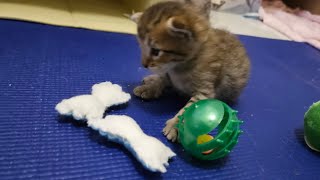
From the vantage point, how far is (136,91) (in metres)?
1.07

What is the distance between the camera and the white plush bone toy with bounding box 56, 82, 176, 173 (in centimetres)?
74

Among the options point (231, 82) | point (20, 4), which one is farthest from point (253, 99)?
point (20, 4)

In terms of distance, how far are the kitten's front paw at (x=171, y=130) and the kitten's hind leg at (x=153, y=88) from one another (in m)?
0.17

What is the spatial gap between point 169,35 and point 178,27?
3 cm

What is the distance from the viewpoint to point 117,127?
31.7 inches

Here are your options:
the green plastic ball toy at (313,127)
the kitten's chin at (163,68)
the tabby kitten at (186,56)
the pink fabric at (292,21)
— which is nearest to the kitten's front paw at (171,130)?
the tabby kitten at (186,56)

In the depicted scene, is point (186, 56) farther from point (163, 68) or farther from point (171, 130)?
point (171, 130)

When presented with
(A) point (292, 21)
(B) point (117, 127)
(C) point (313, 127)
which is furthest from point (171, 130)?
(A) point (292, 21)

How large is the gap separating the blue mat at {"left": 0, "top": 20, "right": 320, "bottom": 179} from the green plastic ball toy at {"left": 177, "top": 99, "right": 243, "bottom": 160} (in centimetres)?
5

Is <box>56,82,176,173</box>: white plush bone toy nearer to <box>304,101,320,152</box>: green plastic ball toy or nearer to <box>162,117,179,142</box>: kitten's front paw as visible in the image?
<box>162,117,179,142</box>: kitten's front paw

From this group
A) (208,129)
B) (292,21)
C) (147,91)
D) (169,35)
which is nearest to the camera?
(208,129)

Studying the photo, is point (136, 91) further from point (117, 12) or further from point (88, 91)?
point (117, 12)

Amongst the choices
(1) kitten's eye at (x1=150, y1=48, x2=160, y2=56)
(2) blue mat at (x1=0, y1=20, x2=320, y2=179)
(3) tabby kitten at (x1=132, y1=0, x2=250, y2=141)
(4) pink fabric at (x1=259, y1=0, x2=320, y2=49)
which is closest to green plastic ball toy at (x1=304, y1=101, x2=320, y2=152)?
(2) blue mat at (x1=0, y1=20, x2=320, y2=179)

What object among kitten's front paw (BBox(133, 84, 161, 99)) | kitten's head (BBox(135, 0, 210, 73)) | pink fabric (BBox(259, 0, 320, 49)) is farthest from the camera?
pink fabric (BBox(259, 0, 320, 49))
